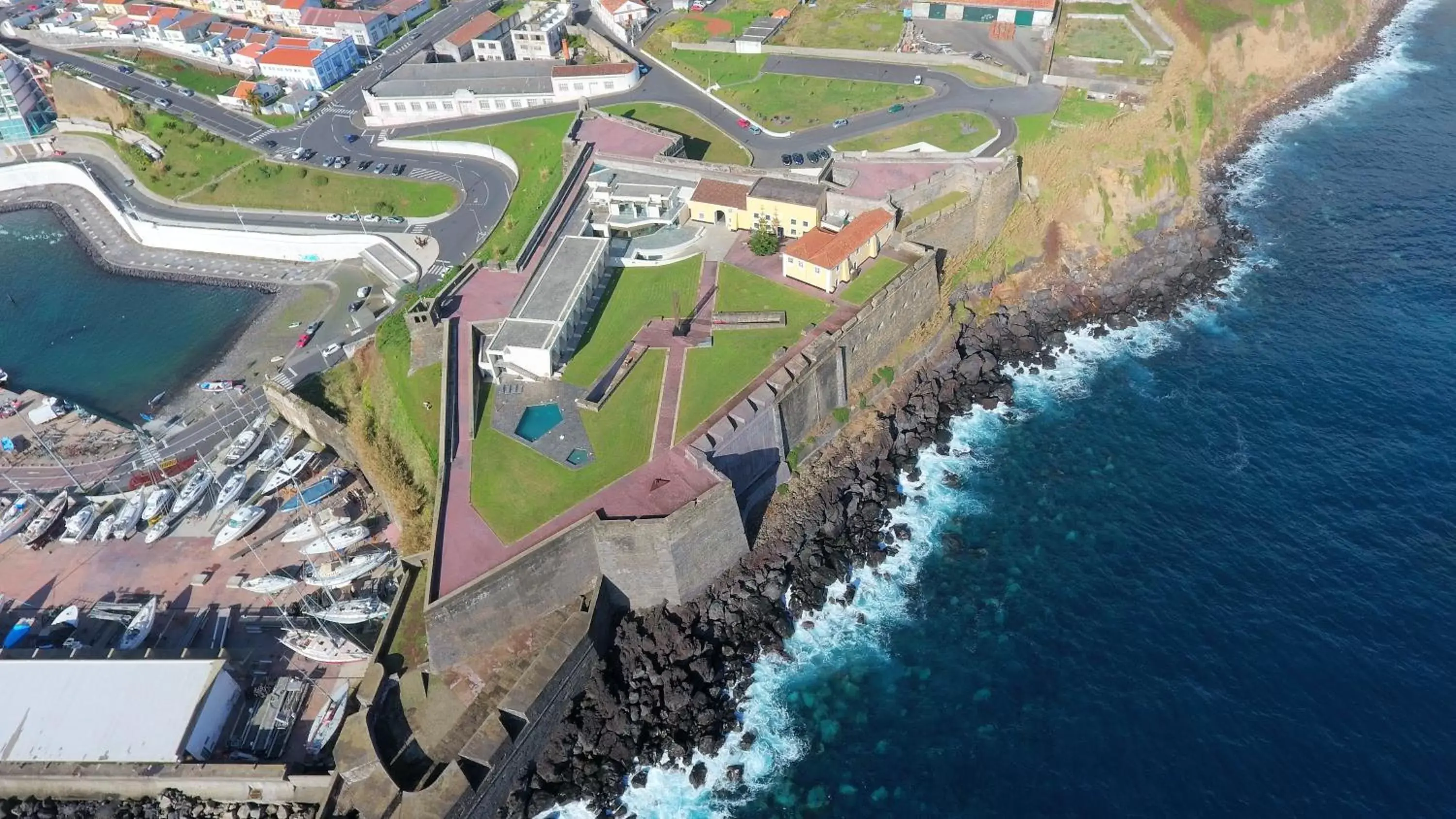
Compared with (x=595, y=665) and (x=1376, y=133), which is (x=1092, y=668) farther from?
(x=1376, y=133)

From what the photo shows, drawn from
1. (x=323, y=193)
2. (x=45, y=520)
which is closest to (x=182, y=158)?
(x=323, y=193)

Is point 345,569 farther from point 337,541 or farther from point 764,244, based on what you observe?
point 764,244

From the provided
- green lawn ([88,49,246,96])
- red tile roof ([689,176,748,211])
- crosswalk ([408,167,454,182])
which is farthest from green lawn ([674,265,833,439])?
green lawn ([88,49,246,96])

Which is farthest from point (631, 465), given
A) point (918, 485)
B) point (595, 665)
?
point (918, 485)

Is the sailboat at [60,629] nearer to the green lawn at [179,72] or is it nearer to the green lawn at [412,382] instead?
the green lawn at [412,382]

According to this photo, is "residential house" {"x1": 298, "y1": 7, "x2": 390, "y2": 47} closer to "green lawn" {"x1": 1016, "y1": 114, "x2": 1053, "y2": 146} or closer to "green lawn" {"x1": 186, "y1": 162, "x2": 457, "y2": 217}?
"green lawn" {"x1": 186, "y1": 162, "x2": 457, "y2": 217}

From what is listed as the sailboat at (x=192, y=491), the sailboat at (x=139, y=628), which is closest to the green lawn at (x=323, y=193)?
the sailboat at (x=192, y=491)
